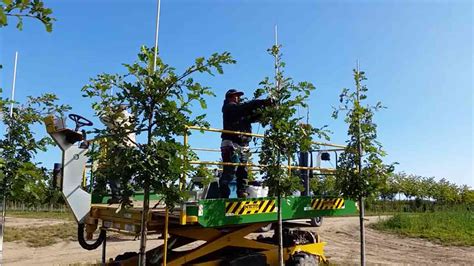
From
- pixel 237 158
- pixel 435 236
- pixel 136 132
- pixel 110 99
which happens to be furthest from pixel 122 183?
pixel 435 236

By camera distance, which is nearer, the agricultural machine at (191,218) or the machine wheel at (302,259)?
the agricultural machine at (191,218)

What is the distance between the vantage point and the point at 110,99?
16.7ft

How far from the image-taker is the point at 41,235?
666 inches

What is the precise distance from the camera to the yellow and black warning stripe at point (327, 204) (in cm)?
836

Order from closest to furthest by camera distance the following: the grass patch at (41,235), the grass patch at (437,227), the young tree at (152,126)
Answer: the young tree at (152,126)
the grass patch at (41,235)
the grass patch at (437,227)

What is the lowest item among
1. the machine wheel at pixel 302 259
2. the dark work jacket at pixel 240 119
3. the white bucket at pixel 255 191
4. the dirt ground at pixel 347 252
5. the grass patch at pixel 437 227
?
the dirt ground at pixel 347 252

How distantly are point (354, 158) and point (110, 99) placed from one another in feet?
15.8

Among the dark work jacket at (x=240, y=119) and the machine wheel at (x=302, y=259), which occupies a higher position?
the dark work jacket at (x=240, y=119)

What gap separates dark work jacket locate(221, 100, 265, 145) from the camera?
296 inches

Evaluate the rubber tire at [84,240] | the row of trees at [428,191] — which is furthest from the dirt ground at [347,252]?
the row of trees at [428,191]

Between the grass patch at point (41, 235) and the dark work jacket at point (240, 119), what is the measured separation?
34.9 ft

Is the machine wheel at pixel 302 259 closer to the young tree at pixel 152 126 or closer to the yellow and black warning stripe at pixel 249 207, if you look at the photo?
the yellow and black warning stripe at pixel 249 207

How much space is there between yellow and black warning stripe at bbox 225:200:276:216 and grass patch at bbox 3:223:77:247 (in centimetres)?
1077

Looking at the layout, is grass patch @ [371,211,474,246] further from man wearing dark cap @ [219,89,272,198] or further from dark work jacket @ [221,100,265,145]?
dark work jacket @ [221,100,265,145]
